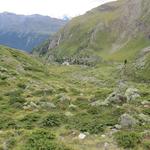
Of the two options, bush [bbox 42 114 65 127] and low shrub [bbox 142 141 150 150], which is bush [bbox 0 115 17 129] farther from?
low shrub [bbox 142 141 150 150]

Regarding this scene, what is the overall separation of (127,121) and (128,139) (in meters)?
3.15

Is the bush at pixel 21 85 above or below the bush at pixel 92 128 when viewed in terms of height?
below

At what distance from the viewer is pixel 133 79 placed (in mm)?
150875

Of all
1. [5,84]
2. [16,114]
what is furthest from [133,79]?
[16,114]

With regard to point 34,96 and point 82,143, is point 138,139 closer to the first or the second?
point 82,143

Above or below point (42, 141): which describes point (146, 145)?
above

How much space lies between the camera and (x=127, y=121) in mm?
24594

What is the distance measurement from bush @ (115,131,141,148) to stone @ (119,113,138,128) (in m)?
1.90

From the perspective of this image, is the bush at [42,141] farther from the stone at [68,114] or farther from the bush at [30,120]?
the stone at [68,114]

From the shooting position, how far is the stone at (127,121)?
24.4m

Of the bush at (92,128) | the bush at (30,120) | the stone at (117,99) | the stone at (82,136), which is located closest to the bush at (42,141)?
the stone at (82,136)

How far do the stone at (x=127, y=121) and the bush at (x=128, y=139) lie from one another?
1.90 meters

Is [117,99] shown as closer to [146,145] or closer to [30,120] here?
[30,120]

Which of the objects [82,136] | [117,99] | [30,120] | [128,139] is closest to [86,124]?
[82,136]
